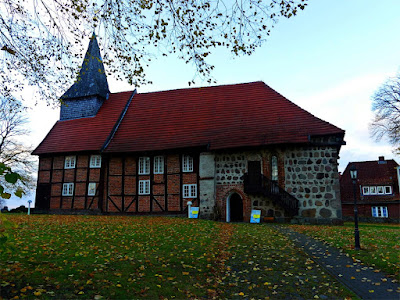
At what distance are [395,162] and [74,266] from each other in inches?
1589

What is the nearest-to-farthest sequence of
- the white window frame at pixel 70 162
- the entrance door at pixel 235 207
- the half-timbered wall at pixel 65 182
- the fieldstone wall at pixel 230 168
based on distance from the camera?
the fieldstone wall at pixel 230 168, the entrance door at pixel 235 207, the half-timbered wall at pixel 65 182, the white window frame at pixel 70 162

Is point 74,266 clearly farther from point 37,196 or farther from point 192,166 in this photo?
point 37,196

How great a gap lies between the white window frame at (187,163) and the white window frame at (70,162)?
8358 mm

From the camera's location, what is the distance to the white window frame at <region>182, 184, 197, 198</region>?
20891mm

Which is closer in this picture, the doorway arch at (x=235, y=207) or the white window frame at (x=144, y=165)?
the doorway arch at (x=235, y=207)

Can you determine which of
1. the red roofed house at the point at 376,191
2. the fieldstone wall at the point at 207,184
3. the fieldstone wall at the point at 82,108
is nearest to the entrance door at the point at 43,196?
the fieldstone wall at the point at 82,108

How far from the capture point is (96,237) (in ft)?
35.5

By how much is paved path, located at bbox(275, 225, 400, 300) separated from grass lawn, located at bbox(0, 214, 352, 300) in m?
0.32

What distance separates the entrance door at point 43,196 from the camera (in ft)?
77.6

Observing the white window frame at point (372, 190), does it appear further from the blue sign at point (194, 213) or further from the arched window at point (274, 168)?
the blue sign at point (194, 213)

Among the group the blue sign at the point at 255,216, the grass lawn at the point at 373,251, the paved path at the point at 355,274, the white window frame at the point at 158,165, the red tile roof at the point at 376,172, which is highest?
the red tile roof at the point at 376,172

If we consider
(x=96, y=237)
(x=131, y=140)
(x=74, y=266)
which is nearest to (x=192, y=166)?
(x=131, y=140)

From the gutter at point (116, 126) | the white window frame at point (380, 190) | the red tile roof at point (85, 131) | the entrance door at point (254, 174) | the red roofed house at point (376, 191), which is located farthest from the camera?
the white window frame at point (380, 190)

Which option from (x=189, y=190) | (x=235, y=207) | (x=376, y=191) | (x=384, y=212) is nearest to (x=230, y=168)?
(x=189, y=190)
